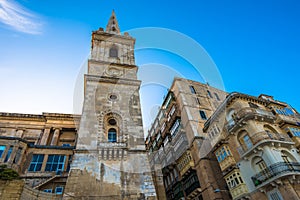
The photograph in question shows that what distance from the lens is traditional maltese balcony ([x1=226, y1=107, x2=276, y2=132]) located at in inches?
815

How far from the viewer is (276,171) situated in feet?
55.7

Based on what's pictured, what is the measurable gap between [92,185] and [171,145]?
17.6 m

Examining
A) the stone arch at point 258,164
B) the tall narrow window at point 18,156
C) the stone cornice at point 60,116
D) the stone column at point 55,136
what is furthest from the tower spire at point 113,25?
the stone arch at point 258,164

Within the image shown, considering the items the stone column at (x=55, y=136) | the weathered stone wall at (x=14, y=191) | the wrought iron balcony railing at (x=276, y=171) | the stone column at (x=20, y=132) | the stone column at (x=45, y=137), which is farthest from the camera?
the stone column at (x=20, y=132)

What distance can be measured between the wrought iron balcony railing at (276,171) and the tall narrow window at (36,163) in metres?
22.1

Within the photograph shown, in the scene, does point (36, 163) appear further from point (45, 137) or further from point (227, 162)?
point (227, 162)

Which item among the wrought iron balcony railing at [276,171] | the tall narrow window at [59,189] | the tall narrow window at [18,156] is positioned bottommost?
the wrought iron balcony railing at [276,171]

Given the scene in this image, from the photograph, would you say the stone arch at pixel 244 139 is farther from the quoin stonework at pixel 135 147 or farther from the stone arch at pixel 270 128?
the stone arch at pixel 270 128

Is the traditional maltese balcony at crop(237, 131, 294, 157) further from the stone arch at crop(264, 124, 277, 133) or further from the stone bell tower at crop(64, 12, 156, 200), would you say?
the stone bell tower at crop(64, 12, 156, 200)

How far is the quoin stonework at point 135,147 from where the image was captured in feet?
52.5

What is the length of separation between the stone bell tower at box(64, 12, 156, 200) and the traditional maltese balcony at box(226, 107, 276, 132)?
Answer: 10.9 meters

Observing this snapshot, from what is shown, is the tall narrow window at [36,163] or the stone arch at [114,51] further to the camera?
the stone arch at [114,51]

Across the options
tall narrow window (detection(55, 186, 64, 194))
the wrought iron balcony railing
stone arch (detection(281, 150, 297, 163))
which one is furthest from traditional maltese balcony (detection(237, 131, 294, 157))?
tall narrow window (detection(55, 186, 64, 194))

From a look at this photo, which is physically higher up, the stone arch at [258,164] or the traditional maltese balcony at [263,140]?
the traditional maltese balcony at [263,140]
